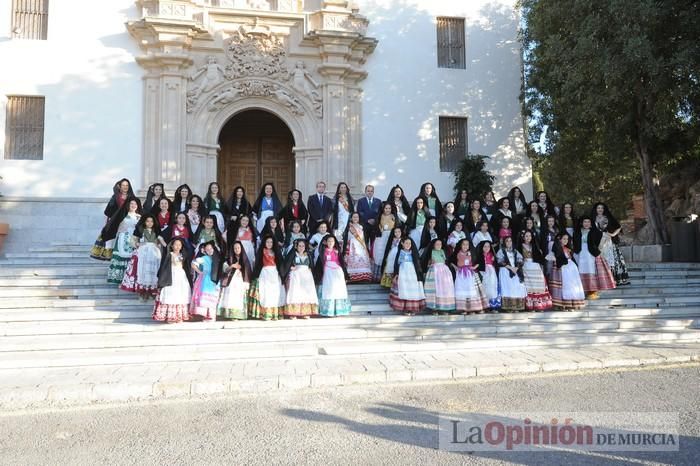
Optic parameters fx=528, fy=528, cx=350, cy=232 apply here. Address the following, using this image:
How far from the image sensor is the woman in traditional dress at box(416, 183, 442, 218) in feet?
34.7

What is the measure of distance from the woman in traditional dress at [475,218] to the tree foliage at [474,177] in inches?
103

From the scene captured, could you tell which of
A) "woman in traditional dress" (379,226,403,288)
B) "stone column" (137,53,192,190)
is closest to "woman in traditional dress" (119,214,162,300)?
"woman in traditional dress" (379,226,403,288)

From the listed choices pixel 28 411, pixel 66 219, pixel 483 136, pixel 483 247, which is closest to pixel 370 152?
pixel 483 136

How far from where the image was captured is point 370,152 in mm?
14195

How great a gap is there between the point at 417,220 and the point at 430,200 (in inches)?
33.1

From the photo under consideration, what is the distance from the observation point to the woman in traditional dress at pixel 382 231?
1020 cm

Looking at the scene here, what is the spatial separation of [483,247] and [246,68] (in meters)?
7.98

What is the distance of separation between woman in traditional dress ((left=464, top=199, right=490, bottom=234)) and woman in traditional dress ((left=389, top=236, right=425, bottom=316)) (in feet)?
5.73

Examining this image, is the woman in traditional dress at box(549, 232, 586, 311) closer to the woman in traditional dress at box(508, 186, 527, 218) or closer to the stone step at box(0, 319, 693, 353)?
the stone step at box(0, 319, 693, 353)

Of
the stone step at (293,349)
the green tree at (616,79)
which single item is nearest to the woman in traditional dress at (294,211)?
the stone step at (293,349)

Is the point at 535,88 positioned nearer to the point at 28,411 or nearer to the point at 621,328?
the point at 621,328

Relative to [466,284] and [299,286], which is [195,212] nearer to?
[299,286]

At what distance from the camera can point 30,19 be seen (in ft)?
42.7

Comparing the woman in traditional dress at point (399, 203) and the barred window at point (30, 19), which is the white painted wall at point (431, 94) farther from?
the barred window at point (30, 19)
